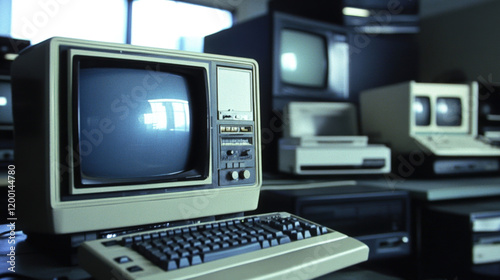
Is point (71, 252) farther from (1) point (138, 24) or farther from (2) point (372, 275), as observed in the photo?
(1) point (138, 24)

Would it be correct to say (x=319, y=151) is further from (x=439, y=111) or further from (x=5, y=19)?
(x=5, y=19)

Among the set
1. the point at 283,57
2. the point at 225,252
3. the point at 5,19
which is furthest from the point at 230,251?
the point at 5,19

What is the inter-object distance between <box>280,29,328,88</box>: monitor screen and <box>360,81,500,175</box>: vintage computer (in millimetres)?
288

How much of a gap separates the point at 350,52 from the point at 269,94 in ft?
1.84

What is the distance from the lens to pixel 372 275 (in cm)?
85

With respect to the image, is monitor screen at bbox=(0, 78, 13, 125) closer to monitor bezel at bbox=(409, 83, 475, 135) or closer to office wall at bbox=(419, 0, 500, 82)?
monitor bezel at bbox=(409, 83, 475, 135)

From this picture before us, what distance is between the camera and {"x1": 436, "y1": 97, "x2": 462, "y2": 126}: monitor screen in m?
1.56

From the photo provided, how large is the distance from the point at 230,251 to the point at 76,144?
32 cm

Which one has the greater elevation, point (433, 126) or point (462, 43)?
point (462, 43)

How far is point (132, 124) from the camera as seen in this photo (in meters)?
0.70

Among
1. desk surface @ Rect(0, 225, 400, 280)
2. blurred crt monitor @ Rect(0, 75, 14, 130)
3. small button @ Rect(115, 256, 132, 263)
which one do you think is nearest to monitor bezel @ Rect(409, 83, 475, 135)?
desk surface @ Rect(0, 225, 400, 280)

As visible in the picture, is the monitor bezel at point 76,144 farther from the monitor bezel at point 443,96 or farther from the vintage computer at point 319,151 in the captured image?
the monitor bezel at point 443,96

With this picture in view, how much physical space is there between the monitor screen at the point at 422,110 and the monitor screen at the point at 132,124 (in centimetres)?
112

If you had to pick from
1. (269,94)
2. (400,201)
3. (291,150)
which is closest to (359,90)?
(269,94)
